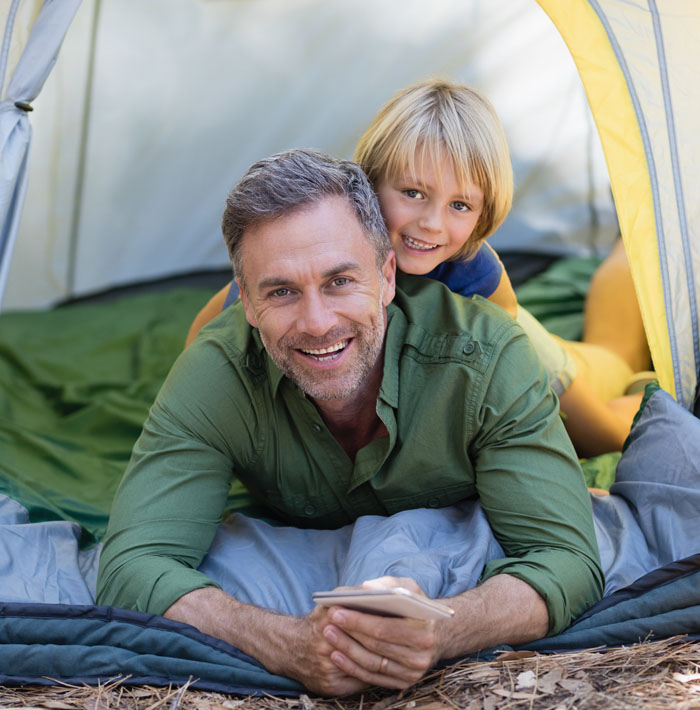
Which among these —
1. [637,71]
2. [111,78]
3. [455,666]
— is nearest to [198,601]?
[455,666]

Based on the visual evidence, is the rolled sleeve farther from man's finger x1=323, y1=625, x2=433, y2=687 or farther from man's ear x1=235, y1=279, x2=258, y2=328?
man's finger x1=323, y1=625, x2=433, y2=687

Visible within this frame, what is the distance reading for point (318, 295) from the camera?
181 cm

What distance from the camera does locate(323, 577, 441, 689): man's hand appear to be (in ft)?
4.94

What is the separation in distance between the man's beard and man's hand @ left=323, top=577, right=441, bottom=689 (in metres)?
0.45

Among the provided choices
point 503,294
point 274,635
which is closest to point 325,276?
point 274,635

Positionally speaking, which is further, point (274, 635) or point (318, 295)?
point (318, 295)

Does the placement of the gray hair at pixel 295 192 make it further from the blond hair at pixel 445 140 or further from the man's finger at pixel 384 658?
the man's finger at pixel 384 658

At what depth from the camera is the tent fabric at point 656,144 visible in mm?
2199

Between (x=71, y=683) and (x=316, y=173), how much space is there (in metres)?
1.03

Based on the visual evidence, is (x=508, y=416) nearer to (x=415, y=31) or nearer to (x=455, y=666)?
(x=455, y=666)

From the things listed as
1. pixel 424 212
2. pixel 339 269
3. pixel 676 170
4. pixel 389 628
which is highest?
pixel 676 170

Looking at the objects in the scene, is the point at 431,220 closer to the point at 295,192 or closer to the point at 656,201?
the point at 295,192

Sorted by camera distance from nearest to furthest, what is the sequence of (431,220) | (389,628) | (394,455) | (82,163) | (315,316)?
(389,628) → (315,316) → (394,455) → (431,220) → (82,163)

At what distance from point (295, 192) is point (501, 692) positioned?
3.21 feet
